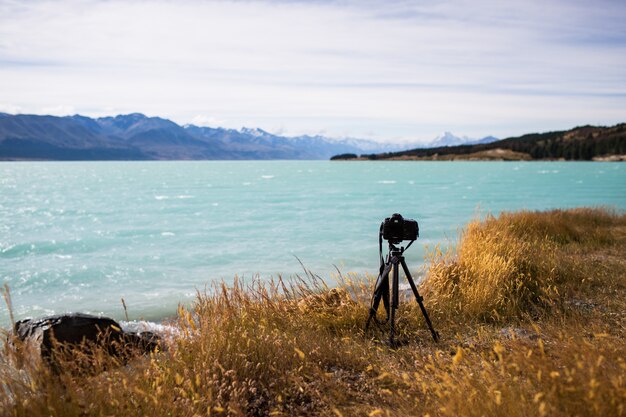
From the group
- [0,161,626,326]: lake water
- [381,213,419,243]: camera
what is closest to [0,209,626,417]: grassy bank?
[381,213,419,243]: camera

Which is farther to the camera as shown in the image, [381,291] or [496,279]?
[496,279]

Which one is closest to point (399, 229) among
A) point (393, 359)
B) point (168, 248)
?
point (393, 359)

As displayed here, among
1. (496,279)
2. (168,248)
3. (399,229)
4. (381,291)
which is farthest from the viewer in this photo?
(168,248)

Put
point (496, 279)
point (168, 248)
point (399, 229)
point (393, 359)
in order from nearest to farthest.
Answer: point (393, 359) → point (399, 229) → point (496, 279) → point (168, 248)

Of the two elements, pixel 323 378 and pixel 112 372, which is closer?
pixel 112 372

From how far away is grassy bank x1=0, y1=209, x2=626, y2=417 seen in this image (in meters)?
3.49

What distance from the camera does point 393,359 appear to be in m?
5.57

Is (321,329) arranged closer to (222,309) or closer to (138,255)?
(222,309)

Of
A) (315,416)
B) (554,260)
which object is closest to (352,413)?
(315,416)

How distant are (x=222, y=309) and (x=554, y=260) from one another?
7215 mm

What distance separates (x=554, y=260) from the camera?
31.8 feet

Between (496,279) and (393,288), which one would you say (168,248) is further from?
(393,288)

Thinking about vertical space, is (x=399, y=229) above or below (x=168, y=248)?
above

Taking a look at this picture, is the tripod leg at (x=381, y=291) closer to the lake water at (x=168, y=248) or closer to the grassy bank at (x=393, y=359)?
the grassy bank at (x=393, y=359)
